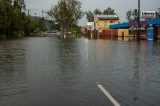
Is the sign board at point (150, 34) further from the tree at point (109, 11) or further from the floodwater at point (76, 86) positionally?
the tree at point (109, 11)

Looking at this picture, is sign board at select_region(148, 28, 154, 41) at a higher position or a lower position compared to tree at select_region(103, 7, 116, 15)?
lower

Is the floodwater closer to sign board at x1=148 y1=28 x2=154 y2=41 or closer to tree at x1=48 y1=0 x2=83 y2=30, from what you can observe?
sign board at x1=148 y1=28 x2=154 y2=41

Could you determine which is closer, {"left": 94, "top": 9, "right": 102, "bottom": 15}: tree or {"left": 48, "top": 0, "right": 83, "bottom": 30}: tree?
{"left": 48, "top": 0, "right": 83, "bottom": 30}: tree

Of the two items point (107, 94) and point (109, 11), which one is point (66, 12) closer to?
point (109, 11)

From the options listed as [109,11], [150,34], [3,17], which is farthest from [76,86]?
[109,11]

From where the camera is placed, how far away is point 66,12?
13275 centimetres

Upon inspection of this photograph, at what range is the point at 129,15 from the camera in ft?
542

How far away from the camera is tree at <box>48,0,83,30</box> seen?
133 m

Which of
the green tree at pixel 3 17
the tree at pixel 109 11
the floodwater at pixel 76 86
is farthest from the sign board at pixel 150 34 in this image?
the tree at pixel 109 11

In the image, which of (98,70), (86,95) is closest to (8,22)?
(98,70)

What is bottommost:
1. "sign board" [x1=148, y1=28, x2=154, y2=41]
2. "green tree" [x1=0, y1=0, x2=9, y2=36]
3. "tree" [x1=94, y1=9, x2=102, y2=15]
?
"sign board" [x1=148, y1=28, x2=154, y2=41]

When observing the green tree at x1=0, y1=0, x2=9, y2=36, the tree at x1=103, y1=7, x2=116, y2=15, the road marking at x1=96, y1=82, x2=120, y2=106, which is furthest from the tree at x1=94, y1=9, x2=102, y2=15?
the road marking at x1=96, y1=82, x2=120, y2=106

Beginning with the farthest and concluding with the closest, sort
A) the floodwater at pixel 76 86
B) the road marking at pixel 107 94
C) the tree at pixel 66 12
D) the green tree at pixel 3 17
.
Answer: the tree at pixel 66 12 → the green tree at pixel 3 17 → the floodwater at pixel 76 86 → the road marking at pixel 107 94

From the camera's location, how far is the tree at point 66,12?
13325 cm
